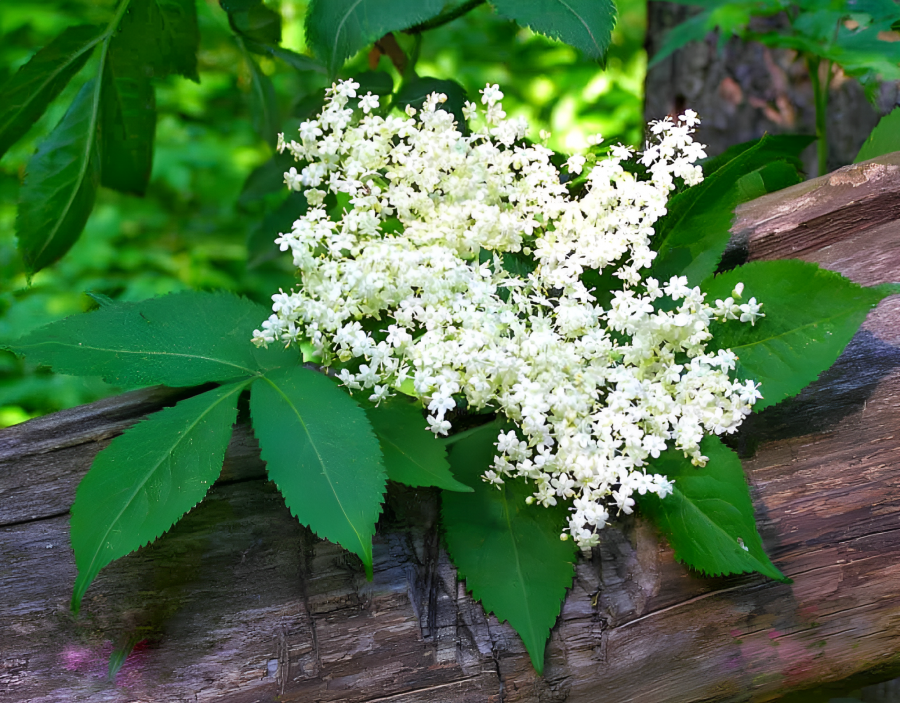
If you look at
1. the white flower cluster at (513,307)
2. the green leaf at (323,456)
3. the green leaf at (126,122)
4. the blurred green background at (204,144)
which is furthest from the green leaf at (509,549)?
the blurred green background at (204,144)

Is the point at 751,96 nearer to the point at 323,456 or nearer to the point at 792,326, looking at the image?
the point at 792,326

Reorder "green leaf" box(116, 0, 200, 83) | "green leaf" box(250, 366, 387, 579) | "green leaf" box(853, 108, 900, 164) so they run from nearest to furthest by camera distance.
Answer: "green leaf" box(250, 366, 387, 579), "green leaf" box(853, 108, 900, 164), "green leaf" box(116, 0, 200, 83)

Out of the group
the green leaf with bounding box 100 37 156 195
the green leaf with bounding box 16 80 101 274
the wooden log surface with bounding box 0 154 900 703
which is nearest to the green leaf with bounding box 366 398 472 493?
the wooden log surface with bounding box 0 154 900 703

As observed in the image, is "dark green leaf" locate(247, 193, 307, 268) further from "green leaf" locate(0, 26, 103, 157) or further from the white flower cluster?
the white flower cluster

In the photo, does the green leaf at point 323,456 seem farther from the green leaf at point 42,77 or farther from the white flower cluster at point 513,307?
the green leaf at point 42,77

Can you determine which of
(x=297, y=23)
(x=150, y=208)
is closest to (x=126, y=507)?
(x=150, y=208)

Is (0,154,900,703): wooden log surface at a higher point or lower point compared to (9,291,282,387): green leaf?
lower

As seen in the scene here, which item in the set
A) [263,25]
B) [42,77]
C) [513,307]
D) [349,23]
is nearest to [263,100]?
[263,25]
